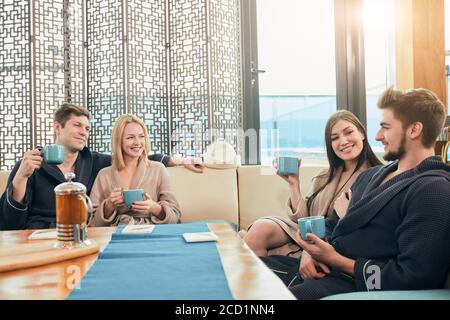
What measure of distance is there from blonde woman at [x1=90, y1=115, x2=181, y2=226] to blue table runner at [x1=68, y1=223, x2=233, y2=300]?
2.58 feet

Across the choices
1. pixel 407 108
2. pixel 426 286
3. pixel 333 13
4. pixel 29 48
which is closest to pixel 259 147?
pixel 333 13

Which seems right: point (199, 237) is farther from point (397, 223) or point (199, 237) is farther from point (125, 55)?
point (125, 55)

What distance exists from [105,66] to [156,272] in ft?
8.80

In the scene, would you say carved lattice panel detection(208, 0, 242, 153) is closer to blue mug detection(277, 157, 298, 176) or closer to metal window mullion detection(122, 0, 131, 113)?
metal window mullion detection(122, 0, 131, 113)

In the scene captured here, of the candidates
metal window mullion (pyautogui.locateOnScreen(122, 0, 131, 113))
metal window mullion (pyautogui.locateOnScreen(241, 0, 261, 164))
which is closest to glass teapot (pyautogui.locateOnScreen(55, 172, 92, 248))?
metal window mullion (pyautogui.locateOnScreen(122, 0, 131, 113))

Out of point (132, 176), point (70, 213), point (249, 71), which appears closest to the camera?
point (70, 213)

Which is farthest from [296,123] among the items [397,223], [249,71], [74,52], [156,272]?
[156,272]

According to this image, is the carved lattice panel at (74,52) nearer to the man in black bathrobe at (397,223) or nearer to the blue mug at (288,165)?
the blue mug at (288,165)

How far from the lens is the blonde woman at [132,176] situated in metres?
2.16

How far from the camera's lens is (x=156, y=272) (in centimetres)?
96

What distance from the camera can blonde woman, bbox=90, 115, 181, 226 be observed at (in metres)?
Result: 2.16

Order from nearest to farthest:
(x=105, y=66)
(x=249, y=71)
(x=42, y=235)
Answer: (x=42, y=235) < (x=105, y=66) < (x=249, y=71)

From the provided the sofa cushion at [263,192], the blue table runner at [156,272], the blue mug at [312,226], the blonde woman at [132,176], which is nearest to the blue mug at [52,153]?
the blonde woman at [132,176]
